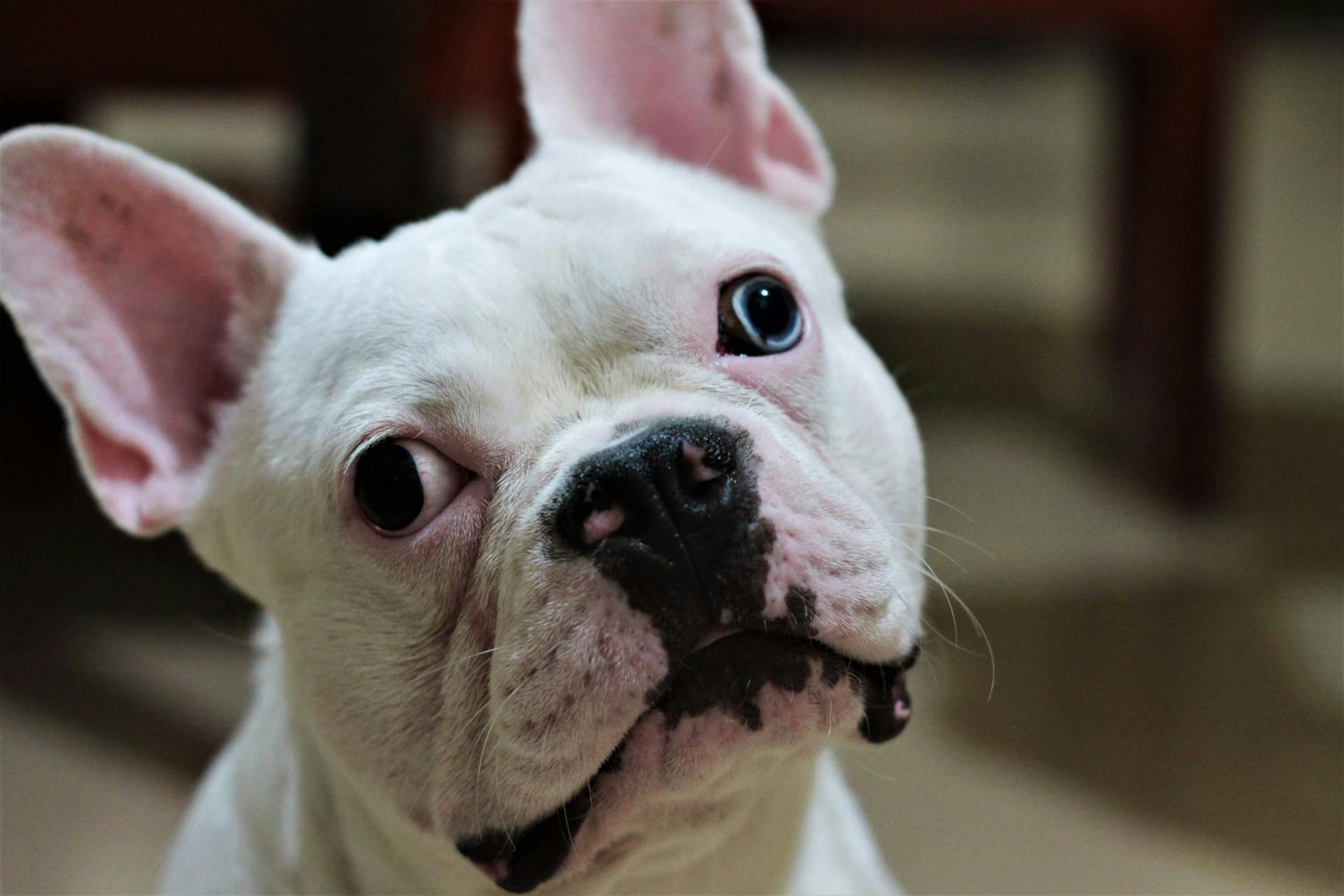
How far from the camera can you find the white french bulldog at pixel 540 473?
37.1 inches

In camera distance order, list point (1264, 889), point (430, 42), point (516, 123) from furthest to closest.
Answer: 1. point (430, 42)
2. point (516, 123)
3. point (1264, 889)

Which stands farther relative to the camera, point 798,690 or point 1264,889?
point 1264,889

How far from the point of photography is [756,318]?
1125 millimetres

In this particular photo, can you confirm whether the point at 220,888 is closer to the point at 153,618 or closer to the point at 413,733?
the point at 413,733

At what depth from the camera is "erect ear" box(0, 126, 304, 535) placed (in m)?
1.16

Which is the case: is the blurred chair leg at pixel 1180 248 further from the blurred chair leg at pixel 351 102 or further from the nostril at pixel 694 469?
the nostril at pixel 694 469

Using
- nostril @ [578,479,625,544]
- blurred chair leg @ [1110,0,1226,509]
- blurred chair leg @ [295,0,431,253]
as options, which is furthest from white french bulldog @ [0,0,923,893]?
blurred chair leg @ [1110,0,1226,509]

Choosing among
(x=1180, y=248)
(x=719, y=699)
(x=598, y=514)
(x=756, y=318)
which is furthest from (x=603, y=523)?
(x=1180, y=248)

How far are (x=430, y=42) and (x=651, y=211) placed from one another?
1.39m

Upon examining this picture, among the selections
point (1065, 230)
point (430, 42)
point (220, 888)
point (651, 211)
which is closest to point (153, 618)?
point (430, 42)

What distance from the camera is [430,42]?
2.38m

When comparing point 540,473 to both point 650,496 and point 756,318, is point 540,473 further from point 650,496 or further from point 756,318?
point 756,318

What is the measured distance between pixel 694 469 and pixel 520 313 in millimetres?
227

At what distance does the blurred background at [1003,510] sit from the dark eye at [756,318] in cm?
27
